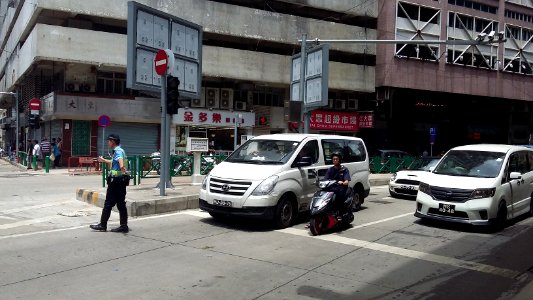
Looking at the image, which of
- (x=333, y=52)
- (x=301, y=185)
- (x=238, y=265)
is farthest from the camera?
(x=333, y=52)

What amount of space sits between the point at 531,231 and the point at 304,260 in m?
5.54

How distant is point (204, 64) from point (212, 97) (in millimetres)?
2820

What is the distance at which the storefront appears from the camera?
103ft

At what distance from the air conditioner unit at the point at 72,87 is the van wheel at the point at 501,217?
24.9 meters

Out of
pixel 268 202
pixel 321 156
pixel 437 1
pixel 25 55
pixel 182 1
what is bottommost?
pixel 268 202

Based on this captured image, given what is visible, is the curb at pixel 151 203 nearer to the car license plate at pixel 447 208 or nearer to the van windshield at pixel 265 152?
the van windshield at pixel 265 152

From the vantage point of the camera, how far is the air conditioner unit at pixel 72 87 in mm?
28250

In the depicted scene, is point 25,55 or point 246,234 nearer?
point 246,234


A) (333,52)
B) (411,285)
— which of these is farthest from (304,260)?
(333,52)

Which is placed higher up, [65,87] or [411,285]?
[65,87]

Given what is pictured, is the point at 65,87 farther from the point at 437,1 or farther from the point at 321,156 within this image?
the point at 437,1

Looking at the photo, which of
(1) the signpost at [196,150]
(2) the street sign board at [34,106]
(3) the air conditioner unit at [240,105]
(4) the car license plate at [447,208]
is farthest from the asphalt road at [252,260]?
(3) the air conditioner unit at [240,105]

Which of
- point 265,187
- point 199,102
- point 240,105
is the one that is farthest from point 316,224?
point 240,105

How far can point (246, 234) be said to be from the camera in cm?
870
